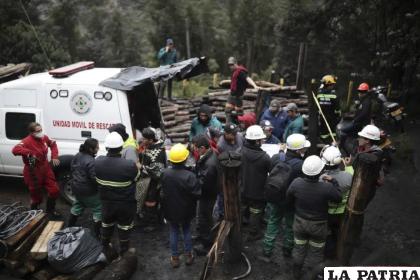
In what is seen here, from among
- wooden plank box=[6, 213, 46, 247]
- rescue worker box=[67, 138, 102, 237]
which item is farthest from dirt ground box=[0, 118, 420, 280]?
rescue worker box=[67, 138, 102, 237]

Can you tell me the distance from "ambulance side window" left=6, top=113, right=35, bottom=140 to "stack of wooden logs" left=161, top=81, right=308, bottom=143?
293 centimetres

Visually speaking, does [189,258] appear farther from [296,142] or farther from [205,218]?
[296,142]

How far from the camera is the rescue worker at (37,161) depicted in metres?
6.83

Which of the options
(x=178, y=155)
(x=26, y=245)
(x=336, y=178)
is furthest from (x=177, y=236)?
(x=336, y=178)

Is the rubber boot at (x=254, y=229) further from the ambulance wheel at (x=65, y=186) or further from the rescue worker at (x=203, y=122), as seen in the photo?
the ambulance wheel at (x=65, y=186)

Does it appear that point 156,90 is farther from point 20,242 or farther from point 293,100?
point 293,100

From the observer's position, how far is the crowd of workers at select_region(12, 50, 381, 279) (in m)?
5.45

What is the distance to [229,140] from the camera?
22.1 ft

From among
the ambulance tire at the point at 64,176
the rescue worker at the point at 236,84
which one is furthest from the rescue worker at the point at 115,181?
the rescue worker at the point at 236,84

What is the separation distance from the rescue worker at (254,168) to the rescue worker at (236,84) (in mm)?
3071

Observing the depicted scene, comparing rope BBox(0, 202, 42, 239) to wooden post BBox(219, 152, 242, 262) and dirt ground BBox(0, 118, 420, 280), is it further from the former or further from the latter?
wooden post BBox(219, 152, 242, 262)

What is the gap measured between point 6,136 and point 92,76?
201 centimetres

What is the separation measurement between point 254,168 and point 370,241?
2.43 meters

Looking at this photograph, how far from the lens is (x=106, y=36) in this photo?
25.0 meters
